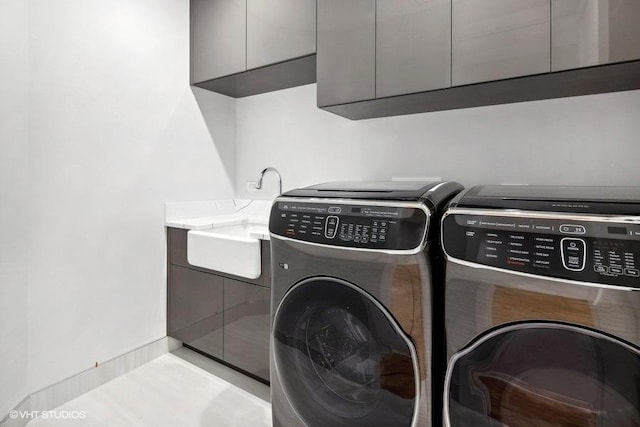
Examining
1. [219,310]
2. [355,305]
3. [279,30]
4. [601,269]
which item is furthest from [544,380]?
[279,30]

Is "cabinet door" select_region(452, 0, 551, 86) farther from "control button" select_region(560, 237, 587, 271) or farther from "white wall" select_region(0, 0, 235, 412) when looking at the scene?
"white wall" select_region(0, 0, 235, 412)

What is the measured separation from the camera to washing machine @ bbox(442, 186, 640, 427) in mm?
701

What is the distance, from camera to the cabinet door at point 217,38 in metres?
2.00

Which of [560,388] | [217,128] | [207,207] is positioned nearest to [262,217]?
[207,207]

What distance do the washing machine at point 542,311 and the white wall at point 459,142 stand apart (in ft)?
2.29

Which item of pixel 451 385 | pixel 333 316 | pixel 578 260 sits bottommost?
pixel 451 385

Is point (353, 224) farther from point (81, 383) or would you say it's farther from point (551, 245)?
point (81, 383)

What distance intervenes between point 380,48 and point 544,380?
1362mm

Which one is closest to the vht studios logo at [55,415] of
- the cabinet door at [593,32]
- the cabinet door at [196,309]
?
the cabinet door at [196,309]

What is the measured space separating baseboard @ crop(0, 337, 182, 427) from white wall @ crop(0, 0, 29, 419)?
66mm

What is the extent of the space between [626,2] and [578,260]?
0.91 m

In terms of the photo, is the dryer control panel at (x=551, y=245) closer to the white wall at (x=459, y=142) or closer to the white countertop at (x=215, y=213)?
the white wall at (x=459, y=142)

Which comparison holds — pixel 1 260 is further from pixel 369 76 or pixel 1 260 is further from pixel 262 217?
pixel 369 76

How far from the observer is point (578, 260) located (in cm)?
73
